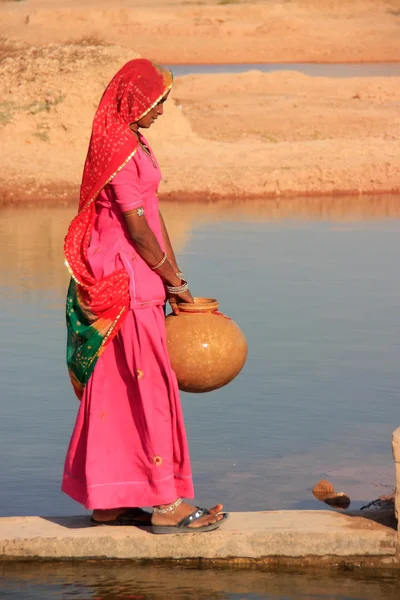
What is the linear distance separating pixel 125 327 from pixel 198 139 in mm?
13844

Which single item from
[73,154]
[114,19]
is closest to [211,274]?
[73,154]

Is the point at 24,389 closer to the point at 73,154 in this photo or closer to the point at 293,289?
the point at 293,289

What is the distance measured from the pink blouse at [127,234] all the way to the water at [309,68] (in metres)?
30.3

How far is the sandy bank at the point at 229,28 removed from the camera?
4272cm

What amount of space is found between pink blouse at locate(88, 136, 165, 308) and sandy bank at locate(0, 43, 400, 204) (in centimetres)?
1083

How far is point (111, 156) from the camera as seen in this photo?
4.39 metres

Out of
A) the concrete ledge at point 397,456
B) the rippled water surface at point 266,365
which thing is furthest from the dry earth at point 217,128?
the concrete ledge at point 397,456

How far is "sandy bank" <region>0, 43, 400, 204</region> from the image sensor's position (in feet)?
51.4

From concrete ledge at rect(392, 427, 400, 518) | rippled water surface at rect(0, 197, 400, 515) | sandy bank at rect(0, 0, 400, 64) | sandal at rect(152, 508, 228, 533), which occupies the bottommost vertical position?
sandy bank at rect(0, 0, 400, 64)

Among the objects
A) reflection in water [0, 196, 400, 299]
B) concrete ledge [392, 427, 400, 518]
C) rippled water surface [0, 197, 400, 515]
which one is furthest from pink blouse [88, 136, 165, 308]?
reflection in water [0, 196, 400, 299]

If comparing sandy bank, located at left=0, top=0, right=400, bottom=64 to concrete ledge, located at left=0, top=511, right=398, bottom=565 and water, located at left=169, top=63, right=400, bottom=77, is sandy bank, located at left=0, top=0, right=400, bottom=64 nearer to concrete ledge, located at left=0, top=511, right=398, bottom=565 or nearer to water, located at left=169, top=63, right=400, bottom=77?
water, located at left=169, top=63, right=400, bottom=77

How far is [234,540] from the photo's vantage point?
4.47 metres

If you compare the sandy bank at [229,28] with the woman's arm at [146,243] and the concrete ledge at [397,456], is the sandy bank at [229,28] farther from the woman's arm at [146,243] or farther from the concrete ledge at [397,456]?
the concrete ledge at [397,456]

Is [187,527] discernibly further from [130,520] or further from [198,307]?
[198,307]
